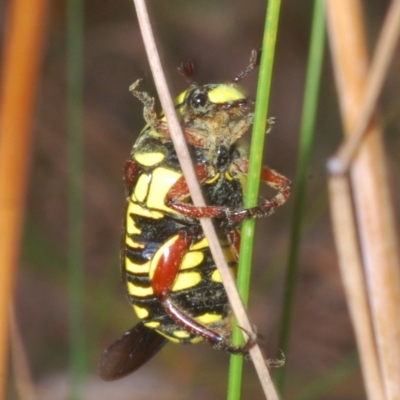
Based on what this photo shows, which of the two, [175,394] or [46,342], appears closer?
[175,394]

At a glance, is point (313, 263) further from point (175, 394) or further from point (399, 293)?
point (399, 293)

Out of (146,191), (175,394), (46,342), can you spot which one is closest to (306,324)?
(175,394)

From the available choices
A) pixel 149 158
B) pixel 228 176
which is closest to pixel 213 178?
pixel 228 176

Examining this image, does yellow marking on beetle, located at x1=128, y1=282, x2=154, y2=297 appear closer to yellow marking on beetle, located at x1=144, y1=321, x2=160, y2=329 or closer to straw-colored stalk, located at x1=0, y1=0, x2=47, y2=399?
yellow marking on beetle, located at x1=144, y1=321, x2=160, y2=329

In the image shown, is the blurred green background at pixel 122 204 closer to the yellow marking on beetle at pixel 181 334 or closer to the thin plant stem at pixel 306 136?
the yellow marking on beetle at pixel 181 334

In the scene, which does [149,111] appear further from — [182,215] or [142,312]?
[142,312]

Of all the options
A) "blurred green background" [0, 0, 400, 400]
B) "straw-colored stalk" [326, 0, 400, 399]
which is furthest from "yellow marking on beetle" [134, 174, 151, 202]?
"blurred green background" [0, 0, 400, 400]
